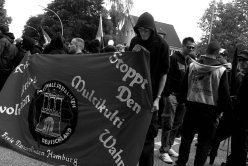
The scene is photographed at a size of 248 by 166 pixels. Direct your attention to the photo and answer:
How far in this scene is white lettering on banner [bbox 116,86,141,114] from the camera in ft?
13.9

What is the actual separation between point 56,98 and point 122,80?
1.14 meters

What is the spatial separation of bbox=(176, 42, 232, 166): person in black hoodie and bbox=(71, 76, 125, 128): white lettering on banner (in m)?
1.30

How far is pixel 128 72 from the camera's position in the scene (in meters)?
4.38

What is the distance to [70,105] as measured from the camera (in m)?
4.91

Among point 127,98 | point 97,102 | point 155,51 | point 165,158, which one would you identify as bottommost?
point 165,158

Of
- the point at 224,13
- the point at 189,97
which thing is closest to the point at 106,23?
the point at 224,13

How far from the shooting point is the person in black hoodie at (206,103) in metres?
5.08

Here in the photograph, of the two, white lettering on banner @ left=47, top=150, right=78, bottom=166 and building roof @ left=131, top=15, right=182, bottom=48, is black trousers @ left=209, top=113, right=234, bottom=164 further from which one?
building roof @ left=131, top=15, right=182, bottom=48

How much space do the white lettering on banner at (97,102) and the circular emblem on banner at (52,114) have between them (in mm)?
158

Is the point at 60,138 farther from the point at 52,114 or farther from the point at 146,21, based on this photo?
the point at 146,21

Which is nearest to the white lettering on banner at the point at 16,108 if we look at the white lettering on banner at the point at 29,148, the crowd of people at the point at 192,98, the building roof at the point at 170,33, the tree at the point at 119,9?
the white lettering on banner at the point at 29,148

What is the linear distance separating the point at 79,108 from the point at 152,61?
118 centimetres

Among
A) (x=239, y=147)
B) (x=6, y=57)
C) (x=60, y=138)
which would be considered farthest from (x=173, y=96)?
(x=6, y=57)

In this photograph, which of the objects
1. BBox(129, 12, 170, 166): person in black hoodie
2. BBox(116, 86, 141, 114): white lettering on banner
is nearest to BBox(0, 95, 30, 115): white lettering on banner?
BBox(116, 86, 141, 114): white lettering on banner
